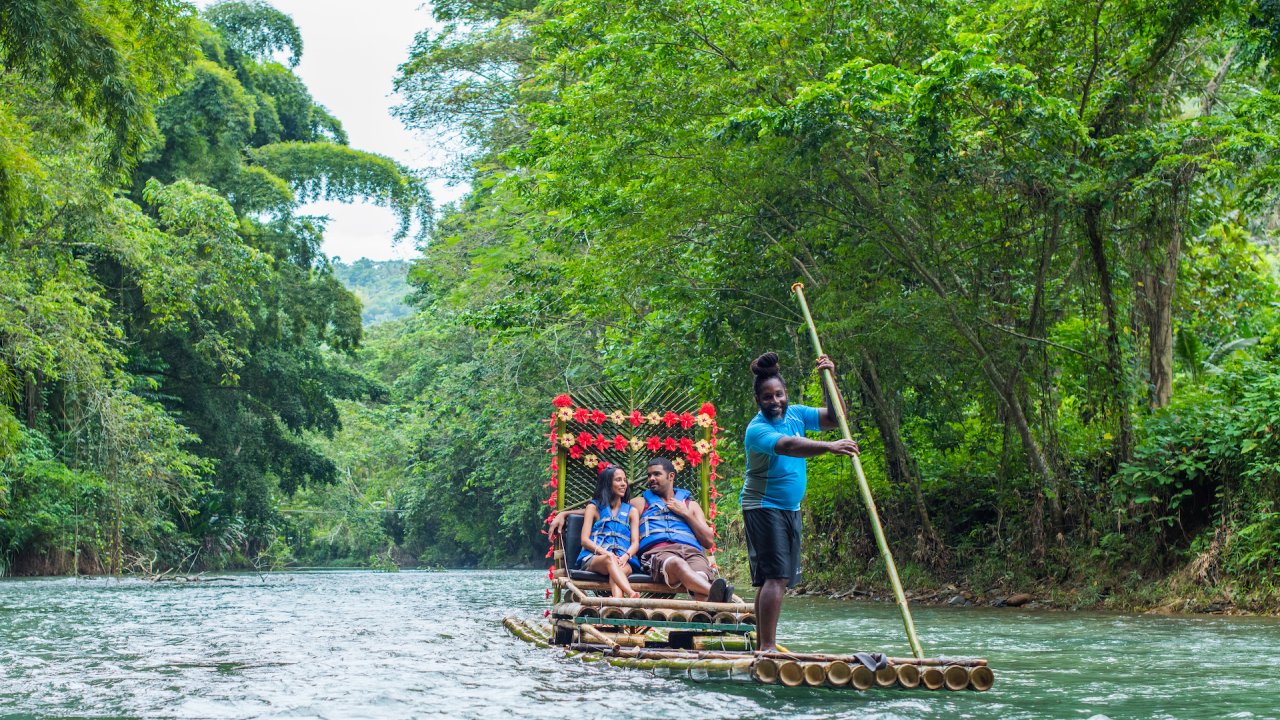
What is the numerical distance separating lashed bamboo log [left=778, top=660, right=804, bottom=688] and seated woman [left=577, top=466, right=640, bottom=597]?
3.15 metres

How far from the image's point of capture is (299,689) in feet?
23.9

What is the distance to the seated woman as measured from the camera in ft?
32.3

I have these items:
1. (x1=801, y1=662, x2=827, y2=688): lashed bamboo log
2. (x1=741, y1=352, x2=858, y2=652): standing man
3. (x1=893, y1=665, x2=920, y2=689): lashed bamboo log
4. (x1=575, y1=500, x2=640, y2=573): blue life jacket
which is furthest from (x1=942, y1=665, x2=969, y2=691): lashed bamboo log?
(x1=575, y1=500, x2=640, y2=573): blue life jacket

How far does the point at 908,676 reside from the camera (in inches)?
255

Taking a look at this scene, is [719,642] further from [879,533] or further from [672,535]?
Answer: [879,533]

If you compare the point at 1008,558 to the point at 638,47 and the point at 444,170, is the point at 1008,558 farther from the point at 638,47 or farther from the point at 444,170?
the point at 444,170

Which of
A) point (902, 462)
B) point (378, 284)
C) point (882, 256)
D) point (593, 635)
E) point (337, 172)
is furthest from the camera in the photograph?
point (378, 284)

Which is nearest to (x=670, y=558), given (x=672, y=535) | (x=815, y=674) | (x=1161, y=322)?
(x=672, y=535)

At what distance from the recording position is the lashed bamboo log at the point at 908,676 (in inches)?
254

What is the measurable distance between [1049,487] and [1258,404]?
3.10m

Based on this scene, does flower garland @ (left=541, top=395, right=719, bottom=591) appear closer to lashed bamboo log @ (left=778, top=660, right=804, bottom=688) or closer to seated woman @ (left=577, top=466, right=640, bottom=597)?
seated woman @ (left=577, top=466, right=640, bottom=597)

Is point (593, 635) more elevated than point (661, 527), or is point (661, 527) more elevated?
point (661, 527)

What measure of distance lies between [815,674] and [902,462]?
37.9 feet

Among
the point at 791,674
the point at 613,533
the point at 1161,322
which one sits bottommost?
the point at 791,674
